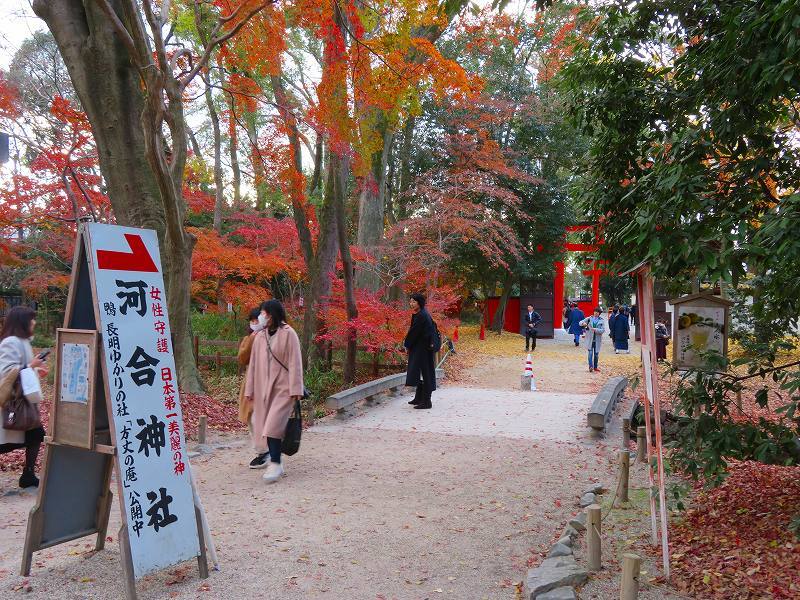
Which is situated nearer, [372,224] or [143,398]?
[143,398]

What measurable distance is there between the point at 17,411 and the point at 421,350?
231 inches

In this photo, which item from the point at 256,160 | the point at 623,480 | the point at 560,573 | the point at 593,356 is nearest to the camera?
the point at 560,573

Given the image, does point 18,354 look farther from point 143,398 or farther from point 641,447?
point 641,447

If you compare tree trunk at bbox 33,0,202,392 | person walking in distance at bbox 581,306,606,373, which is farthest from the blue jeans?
tree trunk at bbox 33,0,202,392

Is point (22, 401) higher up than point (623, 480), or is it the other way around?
point (22, 401)

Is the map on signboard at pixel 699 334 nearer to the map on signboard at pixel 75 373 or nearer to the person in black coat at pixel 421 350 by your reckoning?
the person in black coat at pixel 421 350

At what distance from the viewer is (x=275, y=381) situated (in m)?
5.78

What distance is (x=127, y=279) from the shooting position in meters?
3.46

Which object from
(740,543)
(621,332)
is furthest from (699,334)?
(621,332)

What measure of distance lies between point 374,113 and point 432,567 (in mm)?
10204

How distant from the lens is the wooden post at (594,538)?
3.71 meters

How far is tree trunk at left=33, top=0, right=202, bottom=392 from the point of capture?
7789 mm

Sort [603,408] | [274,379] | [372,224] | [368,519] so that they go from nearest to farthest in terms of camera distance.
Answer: [368,519] → [274,379] → [603,408] → [372,224]

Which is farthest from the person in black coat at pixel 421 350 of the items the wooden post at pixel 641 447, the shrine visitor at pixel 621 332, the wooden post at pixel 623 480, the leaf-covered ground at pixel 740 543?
the shrine visitor at pixel 621 332
